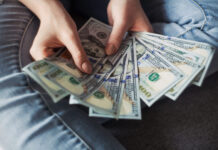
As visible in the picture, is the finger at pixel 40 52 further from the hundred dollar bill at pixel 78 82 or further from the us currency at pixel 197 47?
the us currency at pixel 197 47

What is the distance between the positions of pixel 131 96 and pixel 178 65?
8.4 inches

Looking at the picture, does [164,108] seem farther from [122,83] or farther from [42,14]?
[42,14]

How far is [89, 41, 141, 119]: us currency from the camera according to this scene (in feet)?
1.91

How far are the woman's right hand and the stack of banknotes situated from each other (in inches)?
1.4

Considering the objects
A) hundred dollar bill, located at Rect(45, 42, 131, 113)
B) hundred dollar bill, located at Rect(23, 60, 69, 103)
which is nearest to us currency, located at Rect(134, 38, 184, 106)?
hundred dollar bill, located at Rect(45, 42, 131, 113)

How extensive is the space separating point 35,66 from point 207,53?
57cm

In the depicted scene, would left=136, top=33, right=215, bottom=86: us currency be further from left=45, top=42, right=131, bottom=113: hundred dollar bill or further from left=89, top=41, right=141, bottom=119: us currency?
left=45, top=42, right=131, bottom=113: hundred dollar bill

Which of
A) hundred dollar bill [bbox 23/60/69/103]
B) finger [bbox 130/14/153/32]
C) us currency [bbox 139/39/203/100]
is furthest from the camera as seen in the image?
finger [bbox 130/14/153/32]

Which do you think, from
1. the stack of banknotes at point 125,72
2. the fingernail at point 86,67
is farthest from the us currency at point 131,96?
the fingernail at point 86,67

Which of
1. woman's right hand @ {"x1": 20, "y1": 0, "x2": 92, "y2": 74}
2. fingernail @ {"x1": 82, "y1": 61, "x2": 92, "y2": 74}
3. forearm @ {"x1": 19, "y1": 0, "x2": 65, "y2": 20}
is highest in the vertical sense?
forearm @ {"x1": 19, "y1": 0, "x2": 65, "y2": 20}

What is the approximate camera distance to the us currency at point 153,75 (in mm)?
648

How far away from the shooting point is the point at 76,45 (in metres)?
0.61

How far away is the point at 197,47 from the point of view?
2.39 ft

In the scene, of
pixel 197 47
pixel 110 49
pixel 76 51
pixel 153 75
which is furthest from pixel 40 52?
pixel 197 47
